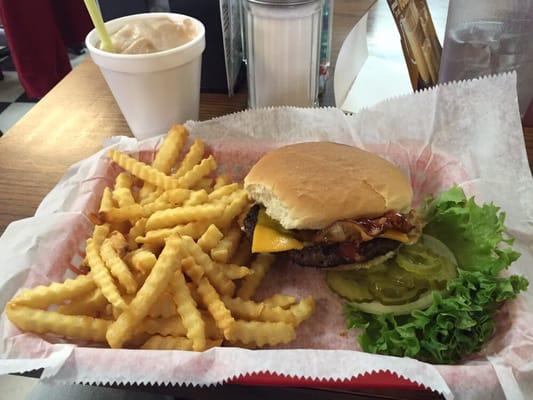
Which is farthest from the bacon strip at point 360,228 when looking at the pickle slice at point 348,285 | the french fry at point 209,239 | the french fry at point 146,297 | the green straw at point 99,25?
the green straw at point 99,25

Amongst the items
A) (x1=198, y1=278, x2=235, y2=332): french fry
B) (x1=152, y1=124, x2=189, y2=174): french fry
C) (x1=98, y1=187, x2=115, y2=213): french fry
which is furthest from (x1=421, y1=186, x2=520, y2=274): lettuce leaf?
(x1=98, y1=187, x2=115, y2=213): french fry

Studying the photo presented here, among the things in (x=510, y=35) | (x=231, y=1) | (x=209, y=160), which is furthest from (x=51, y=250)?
(x=510, y=35)

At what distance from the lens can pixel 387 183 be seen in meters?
1.09

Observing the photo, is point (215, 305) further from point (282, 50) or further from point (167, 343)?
point (282, 50)

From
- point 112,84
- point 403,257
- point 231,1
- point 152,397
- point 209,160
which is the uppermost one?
point 231,1

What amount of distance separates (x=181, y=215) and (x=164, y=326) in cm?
23

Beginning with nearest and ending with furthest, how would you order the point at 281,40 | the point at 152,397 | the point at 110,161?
1. the point at 152,397
2. the point at 110,161
3. the point at 281,40

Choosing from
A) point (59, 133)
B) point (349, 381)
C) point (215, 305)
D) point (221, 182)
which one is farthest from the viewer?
point (59, 133)

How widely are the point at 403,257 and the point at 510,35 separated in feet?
2.44

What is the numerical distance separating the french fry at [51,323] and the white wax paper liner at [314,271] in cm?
2

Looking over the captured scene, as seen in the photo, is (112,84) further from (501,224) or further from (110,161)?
(501,224)

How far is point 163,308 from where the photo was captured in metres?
0.93

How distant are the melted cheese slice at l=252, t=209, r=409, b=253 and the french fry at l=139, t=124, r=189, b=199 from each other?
0.29 metres

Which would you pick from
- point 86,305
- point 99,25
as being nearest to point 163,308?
point 86,305
